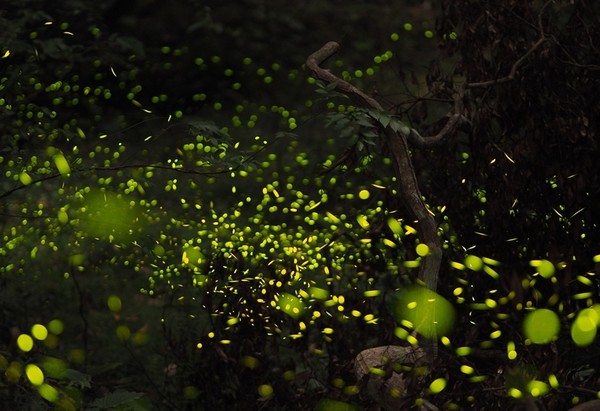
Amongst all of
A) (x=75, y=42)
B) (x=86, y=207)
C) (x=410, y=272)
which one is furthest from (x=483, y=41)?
(x=75, y=42)

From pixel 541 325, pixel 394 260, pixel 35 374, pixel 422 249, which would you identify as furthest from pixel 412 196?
pixel 35 374

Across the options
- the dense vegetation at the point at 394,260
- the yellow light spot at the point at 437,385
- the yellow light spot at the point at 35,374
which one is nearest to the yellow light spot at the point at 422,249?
the dense vegetation at the point at 394,260

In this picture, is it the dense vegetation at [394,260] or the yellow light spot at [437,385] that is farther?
the dense vegetation at [394,260]

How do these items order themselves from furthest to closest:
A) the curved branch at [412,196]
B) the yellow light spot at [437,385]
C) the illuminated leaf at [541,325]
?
the illuminated leaf at [541,325], the curved branch at [412,196], the yellow light spot at [437,385]

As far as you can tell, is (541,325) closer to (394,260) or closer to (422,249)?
(422,249)

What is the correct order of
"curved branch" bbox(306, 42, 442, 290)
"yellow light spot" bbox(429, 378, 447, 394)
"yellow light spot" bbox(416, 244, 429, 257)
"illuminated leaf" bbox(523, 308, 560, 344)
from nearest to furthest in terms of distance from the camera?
"yellow light spot" bbox(429, 378, 447, 394) → "yellow light spot" bbox(416, 244, 429, 257) → "curved branch" bbox(306, 42, 442, 290) → "illuminated leaf" bbox(523, 308, 560, 344)

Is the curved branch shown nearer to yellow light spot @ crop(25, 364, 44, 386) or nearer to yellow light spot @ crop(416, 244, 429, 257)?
yellow light spot @ crop(416, 244, 429, 257)

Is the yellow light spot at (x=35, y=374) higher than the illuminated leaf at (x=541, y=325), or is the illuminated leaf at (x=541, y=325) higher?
the illuminated leaf at (x=541, y=325)

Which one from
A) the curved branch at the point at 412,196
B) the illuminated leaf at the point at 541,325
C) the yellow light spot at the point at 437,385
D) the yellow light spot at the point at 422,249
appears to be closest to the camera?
the yellow light spot at the point at 437,385

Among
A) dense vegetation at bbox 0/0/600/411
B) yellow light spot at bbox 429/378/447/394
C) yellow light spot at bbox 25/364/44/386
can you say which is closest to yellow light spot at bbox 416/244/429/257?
dense vegetation at bbox 0/0/600/411

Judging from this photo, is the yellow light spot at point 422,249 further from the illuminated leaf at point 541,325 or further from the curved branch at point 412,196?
the illuminated leaf at point 541,325

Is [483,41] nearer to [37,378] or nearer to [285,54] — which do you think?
[37,378]
